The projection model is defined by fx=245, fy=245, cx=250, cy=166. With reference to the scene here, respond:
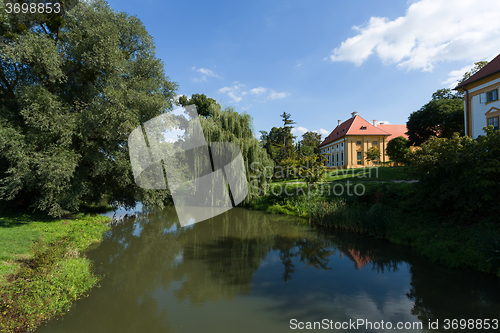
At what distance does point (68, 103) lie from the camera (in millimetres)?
11766

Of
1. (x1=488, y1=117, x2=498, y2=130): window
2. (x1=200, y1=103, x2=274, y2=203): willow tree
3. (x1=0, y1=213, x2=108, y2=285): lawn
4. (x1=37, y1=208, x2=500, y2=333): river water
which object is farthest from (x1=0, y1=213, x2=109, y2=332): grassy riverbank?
(x1=488, y1=117, x2=498, y2=130): window

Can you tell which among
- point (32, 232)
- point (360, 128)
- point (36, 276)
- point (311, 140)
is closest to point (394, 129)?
point (360, 128)

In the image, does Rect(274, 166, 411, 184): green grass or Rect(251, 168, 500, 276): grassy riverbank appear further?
Rect(274, 166, 411, 184): green grass

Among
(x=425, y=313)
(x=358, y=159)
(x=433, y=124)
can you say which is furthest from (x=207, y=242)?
(x=358, y=159)

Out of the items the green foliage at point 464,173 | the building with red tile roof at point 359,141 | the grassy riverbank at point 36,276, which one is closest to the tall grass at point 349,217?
the green foliage at point 464,173

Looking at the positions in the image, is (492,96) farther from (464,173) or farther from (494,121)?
(464,173)

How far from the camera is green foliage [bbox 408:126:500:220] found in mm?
A: 7617

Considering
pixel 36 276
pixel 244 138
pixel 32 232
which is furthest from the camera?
pixel 244 138

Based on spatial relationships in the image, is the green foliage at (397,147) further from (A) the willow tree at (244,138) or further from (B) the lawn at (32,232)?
(B) the lawn at (32,232)

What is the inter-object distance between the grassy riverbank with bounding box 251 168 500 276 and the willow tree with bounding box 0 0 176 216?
30.8ft

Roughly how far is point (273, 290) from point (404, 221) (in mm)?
7644

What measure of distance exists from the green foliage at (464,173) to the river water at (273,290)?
248cm

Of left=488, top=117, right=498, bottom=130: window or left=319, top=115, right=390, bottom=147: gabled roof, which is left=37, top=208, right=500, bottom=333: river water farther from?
Answer: left=319, top=115, right=390, bottom=147: gabled roof

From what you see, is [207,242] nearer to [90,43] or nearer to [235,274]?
[235,274]
